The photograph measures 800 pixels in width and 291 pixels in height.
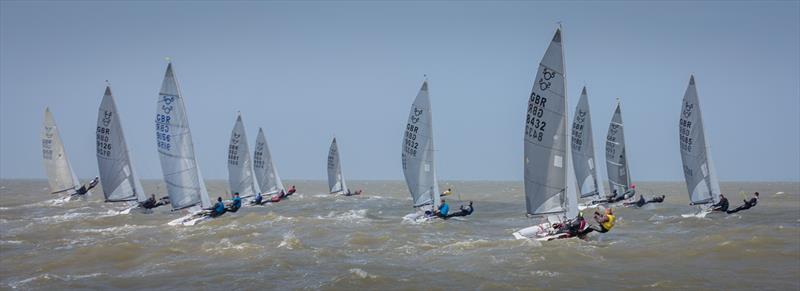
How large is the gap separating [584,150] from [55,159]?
118 ft

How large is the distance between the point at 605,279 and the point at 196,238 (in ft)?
51.8

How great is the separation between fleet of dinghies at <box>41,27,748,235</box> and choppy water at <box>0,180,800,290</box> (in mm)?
1468

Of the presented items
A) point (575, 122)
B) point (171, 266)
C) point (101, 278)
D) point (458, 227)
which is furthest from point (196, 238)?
point (575, 122)

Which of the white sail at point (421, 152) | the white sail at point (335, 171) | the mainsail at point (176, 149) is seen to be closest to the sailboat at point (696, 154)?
the white sail at point (421, 152)

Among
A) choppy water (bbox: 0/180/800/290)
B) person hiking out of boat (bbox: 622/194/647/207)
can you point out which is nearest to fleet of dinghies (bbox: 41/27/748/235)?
person hiking out of boat (bbox: 622/194/647/207)

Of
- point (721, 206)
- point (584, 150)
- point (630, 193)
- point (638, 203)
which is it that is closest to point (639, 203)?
point (638, 203)

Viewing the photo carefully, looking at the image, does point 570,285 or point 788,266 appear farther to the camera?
point 788,266

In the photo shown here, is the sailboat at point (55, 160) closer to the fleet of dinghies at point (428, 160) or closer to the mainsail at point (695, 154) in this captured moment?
the fleet of dinghies at point (428, 160)

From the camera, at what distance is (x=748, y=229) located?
24531 millimetres

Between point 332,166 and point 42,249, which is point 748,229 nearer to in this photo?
point 42,249

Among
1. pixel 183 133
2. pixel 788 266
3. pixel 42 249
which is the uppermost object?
pixel 183 133

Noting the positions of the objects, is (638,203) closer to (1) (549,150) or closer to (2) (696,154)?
(2) (696,154)

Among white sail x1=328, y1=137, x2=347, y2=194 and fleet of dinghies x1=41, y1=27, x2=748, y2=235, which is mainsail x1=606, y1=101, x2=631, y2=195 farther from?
white sail x1=328, y1=137, x2=347, y2=194

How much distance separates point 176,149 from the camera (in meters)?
28.0
